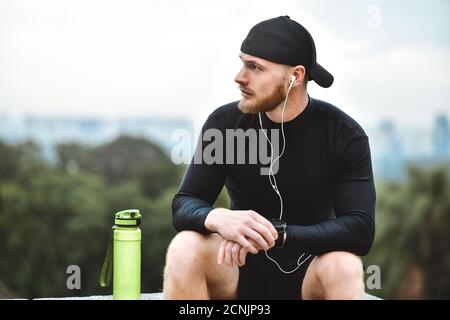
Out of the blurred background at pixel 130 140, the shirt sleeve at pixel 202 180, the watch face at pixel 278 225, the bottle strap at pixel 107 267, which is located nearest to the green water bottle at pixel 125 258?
the bottle strap at pixel 107 267

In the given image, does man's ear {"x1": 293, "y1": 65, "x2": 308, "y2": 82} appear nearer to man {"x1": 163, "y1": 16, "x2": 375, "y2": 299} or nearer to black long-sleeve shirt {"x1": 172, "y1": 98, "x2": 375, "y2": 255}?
man {"x1": 163, "y1": 16, "x2": 375, "y2": 299}

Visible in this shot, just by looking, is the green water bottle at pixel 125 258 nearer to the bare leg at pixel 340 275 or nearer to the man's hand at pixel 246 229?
the man's hand at pixel 246 229

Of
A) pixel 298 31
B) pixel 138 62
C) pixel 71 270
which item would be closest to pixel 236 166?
pixel 298 31

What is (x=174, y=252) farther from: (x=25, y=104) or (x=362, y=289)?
(x=25, y=104)

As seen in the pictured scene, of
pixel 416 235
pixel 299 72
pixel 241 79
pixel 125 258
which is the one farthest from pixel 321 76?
pixel 416 235

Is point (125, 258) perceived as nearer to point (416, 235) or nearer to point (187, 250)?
point (187, 250)

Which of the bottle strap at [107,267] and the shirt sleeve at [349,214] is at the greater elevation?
the shirt sleeve at [349,214]

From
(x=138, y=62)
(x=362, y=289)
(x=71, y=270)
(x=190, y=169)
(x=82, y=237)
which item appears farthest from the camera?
(x=138, y=62)

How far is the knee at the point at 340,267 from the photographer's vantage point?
2.49 meters

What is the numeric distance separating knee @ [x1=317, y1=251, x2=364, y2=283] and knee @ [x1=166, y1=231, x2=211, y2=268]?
453 mm

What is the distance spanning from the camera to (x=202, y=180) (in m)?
2.83

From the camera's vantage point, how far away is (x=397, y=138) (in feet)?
112

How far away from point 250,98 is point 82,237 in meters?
31.7

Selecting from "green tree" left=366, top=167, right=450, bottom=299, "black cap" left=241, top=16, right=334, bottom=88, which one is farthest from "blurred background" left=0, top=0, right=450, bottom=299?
"black cap" left=241, top=16, right=334, bottom=88
